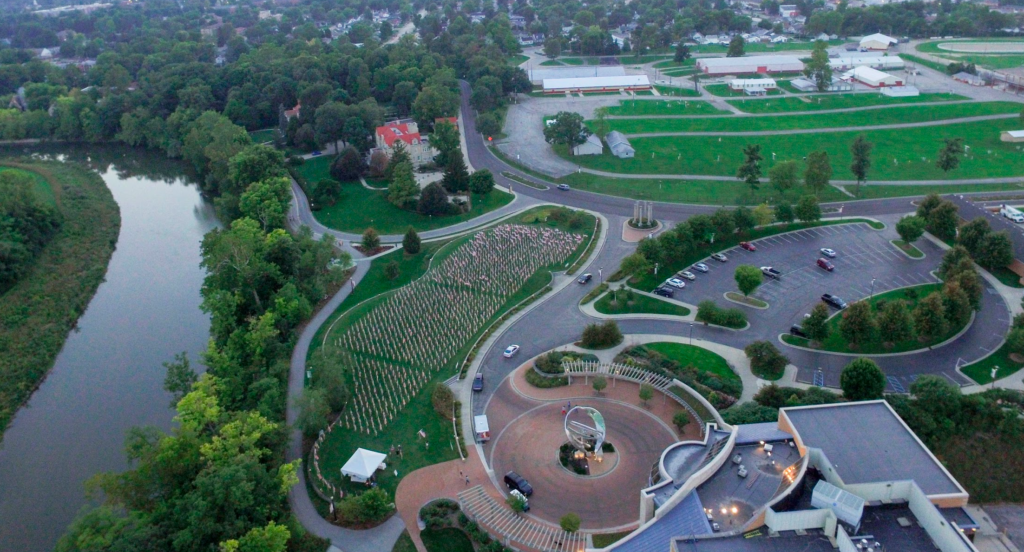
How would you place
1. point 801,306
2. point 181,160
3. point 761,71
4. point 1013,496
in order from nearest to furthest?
point 1013,496
point 801,306
point 181,160
point 761,71

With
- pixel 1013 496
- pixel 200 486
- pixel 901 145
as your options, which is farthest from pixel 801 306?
pixel 901 145

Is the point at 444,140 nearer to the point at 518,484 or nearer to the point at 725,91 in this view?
the point at 725,91

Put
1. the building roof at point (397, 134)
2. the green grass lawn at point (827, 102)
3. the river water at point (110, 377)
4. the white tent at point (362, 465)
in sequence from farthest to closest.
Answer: the green grass lawn at point (827, 102)
the building roof at point (397, 134)
the river water at point (110, 377)
the white tent at point (362, 465)

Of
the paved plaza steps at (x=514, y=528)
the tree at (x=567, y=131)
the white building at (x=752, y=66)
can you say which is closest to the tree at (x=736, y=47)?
the white building at (x=752, y=66)

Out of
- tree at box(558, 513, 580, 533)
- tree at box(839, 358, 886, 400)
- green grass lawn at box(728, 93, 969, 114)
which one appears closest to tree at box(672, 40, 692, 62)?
green grass lawn at box(728, 93, 969, 114)

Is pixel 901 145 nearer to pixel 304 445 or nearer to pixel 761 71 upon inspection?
pixel 761 71

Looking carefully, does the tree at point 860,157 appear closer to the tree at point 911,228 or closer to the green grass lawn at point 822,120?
the tree at point 911,228
